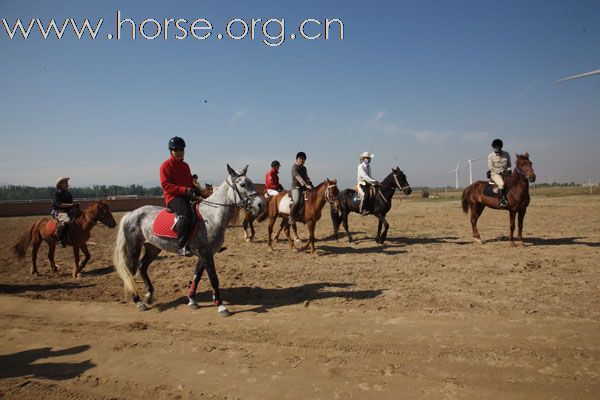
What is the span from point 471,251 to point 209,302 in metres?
7.94

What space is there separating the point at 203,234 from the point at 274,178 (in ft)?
25.2

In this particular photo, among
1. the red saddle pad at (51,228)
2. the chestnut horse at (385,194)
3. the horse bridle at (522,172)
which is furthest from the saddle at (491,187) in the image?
the red saddle pad at (51,228)

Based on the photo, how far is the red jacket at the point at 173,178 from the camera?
5.97 metres

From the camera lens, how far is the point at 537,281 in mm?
6688

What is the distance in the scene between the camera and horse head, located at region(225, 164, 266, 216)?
6020 mm

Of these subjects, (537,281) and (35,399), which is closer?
(35,399)

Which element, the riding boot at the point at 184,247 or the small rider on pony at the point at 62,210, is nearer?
the riding boot at the point at 184,247

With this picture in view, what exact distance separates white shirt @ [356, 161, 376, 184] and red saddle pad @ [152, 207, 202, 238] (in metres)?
7.60

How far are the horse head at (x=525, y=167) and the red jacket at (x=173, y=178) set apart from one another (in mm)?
10345

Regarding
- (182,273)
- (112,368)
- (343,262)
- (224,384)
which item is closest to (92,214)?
(182,273)

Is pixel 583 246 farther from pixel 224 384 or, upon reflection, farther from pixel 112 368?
pixel 112 368

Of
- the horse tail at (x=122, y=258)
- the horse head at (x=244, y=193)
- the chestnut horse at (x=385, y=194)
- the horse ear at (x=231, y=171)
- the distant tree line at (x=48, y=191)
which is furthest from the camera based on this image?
the distant tree line at (x=48, y=191)

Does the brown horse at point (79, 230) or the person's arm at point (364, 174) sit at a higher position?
the person's arm at point (364, 174)

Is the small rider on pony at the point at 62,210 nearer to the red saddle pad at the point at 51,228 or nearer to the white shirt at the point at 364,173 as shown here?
the red saddle pad at the point at 51,228
